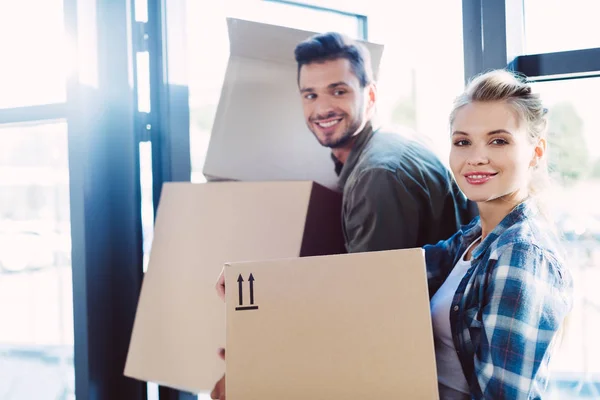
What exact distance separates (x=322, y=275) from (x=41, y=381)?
52.6 inches

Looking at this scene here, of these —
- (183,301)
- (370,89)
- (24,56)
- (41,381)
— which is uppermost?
(24,56)

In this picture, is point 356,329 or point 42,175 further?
point 42,175

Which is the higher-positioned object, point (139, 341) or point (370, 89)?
point (370, 89)

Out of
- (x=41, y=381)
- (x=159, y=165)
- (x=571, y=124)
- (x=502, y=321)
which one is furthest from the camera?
(x=41, y=381)

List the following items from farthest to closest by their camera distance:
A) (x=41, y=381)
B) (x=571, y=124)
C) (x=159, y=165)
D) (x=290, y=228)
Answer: (x=41, y=381) < (x=159, y=165) < (x=571, y=124) < (x=290, y=228)

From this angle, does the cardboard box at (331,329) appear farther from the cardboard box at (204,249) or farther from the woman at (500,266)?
the cardboard box at (204,249)

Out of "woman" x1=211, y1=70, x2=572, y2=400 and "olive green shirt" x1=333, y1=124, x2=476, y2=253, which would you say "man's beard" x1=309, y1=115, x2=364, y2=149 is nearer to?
"olive green shirt" x1=333, y1=124, x2=476, y2=253

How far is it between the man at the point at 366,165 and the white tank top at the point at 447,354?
20 cm

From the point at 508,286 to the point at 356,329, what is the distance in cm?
25

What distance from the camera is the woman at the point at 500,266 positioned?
88 centimetres

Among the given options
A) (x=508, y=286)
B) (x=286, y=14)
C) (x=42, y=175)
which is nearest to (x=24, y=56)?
(x=42, y=175)

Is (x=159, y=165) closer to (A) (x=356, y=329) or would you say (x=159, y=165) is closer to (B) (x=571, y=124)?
(A) (x=356, y=329)

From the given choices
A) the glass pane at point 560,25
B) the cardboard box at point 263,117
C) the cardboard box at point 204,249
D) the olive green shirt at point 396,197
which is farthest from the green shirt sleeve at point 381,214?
the glass pane at point 560,25

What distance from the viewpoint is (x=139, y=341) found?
1435 millimetres
